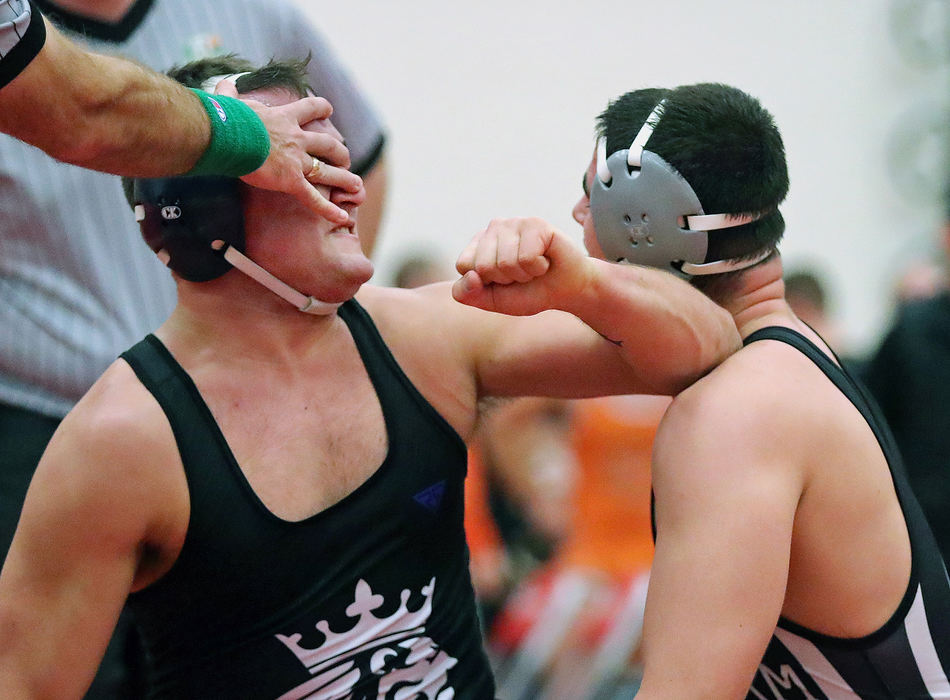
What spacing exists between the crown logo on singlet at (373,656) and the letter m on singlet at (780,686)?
0.67 meters

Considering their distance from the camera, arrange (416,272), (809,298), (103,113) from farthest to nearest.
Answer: (809,298) → (416,272) → (103,113)

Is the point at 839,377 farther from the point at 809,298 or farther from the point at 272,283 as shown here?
the point at 809,298

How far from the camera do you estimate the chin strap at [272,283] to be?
2.26m

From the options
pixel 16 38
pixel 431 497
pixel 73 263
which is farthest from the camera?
pixel 73 263

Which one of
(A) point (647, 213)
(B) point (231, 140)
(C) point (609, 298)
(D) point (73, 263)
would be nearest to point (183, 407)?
(B) point (231, 140)

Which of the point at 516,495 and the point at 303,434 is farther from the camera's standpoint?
the point at 516,495

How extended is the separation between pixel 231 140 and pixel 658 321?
872mm

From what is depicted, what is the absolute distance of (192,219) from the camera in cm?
221

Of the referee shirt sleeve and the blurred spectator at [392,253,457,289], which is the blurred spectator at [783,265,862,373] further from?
the referee shirt sleeve

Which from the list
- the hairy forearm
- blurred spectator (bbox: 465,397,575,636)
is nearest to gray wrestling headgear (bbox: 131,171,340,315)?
the hairy forearm

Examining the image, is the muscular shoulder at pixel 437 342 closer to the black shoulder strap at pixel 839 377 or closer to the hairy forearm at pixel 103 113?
the black shoulder strap at pixel 839 377

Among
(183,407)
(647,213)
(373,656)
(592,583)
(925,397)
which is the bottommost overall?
(592,583)

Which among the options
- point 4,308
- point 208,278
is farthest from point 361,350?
point 4,308

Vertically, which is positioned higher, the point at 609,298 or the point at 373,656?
the point at 609,298
